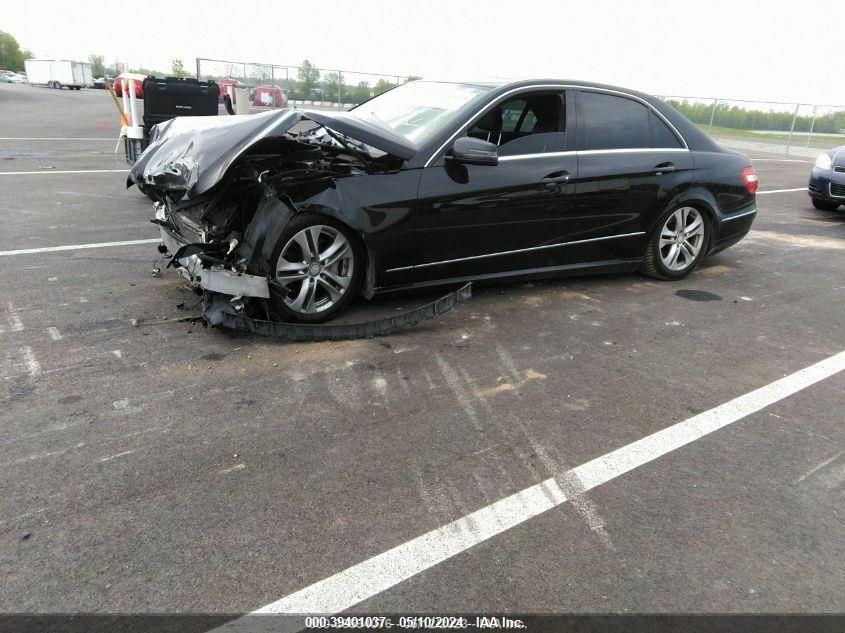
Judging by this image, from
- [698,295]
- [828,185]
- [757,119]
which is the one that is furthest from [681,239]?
[757,119]

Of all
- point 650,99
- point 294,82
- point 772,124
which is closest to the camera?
point 650,99

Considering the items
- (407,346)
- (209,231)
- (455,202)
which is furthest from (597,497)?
(209,231)

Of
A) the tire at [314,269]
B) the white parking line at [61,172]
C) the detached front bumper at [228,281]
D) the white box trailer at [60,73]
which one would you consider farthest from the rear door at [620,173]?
the white box trailer at [60,73]

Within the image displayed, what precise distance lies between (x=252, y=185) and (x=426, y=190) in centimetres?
118

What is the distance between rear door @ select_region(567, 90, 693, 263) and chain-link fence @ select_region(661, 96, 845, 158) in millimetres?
21573

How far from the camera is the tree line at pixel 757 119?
2494cm

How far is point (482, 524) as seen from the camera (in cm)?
264

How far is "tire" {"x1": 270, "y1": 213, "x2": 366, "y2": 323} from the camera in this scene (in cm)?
420

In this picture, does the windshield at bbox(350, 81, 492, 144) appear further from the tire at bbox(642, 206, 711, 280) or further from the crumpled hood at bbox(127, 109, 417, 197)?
the tire at bbox(642, 206, 711, 280)

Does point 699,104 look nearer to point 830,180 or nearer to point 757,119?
point 757,119

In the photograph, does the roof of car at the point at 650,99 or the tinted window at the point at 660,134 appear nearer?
the roof of car at the point at 650,99

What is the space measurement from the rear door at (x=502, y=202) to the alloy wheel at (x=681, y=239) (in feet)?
4.14

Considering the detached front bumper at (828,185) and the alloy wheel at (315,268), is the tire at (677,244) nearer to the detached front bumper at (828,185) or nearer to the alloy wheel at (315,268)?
the alloy wheel at (315,268)

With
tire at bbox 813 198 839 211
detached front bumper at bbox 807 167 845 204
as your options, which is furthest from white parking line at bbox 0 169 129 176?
tire at bbox 813 198 839 211
